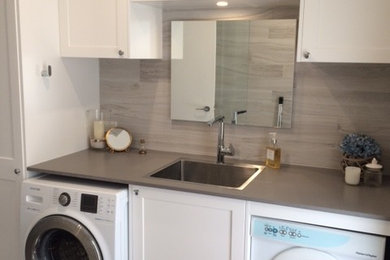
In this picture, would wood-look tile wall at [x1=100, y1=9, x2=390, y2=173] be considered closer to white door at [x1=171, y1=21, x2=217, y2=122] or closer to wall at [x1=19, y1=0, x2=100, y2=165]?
white door at [x1=171, y1=21, x2=217, y2=122]

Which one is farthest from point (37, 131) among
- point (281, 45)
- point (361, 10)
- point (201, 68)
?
point (361, 10)

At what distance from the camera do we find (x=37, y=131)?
256 centimetres

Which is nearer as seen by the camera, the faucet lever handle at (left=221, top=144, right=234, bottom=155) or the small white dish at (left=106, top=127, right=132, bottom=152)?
the faucet lever handle at (left=221, top=144, right=234, bottom=155)

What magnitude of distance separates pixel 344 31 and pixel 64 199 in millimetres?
1650

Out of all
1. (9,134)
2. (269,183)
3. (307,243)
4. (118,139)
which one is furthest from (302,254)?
(9,134)

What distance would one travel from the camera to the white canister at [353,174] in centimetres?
224

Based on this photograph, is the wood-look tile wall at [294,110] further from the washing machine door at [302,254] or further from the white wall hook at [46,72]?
the washing machine door at [302,254]

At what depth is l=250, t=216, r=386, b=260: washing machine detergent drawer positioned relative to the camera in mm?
1939

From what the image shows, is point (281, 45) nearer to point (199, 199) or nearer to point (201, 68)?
point (201, 68)

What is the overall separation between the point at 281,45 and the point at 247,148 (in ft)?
2.15

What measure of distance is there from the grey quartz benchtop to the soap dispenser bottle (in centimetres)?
5

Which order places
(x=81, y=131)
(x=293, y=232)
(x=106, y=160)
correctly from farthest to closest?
(x=81, y=131) → (x=106, y=160) → (x=293, y=232)

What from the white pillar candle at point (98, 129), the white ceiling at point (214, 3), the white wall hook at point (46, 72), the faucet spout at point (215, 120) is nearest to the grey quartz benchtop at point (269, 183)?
the white pillar candle at point (98, 129)

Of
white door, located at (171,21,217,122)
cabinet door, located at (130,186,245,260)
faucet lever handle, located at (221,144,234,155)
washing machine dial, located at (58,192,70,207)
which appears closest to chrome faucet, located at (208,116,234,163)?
faucet lever handle, located at (221,144,234,155)
